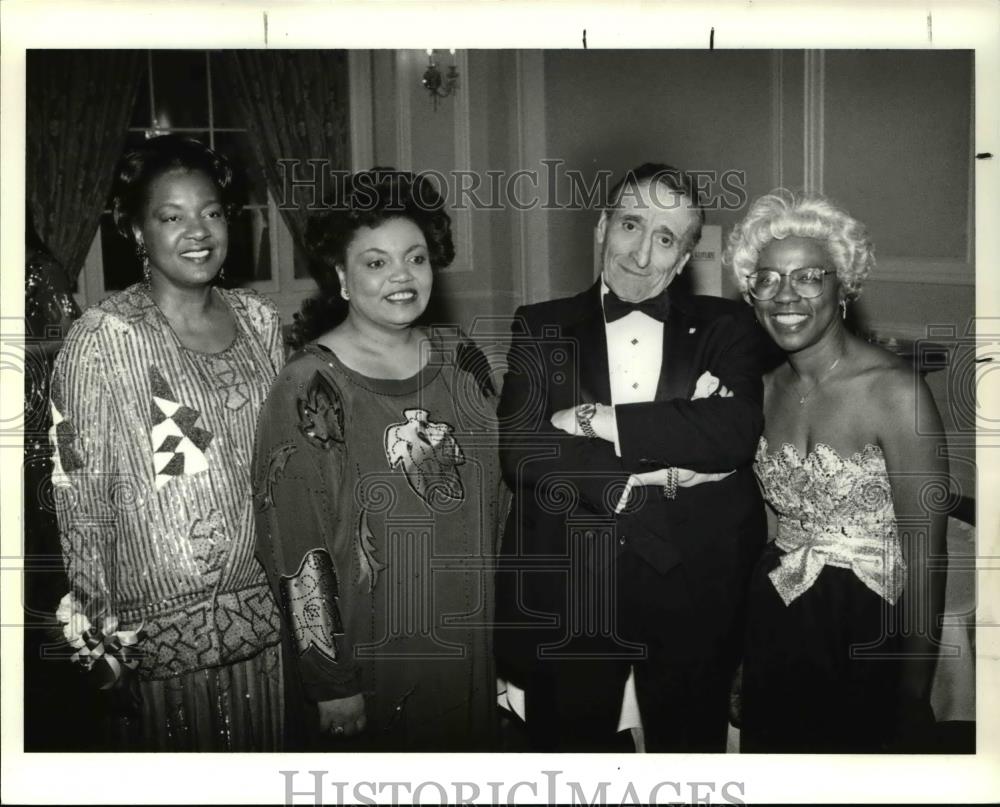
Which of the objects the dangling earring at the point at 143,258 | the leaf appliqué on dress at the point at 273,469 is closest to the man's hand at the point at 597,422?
the leaf appliqué on dress at the point at 273,469

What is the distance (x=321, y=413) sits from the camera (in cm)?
303

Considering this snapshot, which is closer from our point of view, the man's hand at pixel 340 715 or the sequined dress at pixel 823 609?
the sequined dress at pixel 823 609

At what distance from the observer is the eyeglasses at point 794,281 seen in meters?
3.02

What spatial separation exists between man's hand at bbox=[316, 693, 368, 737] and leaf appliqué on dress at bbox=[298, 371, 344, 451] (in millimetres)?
692

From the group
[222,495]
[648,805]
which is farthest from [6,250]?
[648,805]

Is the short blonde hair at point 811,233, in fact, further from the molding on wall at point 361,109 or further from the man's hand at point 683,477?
the molding on wall at point 361,109

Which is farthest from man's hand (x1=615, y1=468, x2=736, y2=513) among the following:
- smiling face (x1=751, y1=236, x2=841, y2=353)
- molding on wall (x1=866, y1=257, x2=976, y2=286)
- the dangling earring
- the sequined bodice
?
the dangling earring

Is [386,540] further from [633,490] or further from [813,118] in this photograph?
[813,118]

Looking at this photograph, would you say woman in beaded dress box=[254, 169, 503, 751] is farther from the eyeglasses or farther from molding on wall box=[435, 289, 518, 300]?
the eyeglasses

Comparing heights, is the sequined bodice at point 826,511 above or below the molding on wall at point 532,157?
below

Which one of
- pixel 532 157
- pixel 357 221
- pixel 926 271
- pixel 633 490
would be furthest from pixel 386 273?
pixel 926 271

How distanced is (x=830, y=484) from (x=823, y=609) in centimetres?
34

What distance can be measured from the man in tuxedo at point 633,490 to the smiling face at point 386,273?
293 mm

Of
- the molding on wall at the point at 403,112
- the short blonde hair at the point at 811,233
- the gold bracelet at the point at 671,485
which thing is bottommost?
the gold bracelet at the point at 671,485
